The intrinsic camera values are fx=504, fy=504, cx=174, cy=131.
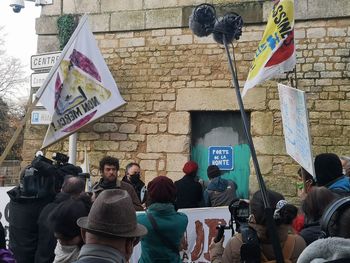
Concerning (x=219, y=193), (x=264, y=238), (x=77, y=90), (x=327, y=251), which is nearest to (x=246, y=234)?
(x=264, y=238)

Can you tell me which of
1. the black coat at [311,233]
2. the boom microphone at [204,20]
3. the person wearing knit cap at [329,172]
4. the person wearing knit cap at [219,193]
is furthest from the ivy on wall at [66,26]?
the black coat at [311,233]

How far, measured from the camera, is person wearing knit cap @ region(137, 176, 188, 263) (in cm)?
365

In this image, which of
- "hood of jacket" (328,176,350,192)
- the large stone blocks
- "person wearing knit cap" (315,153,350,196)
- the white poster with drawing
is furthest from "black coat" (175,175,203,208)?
"hood of jacket" (328,176,350,192)

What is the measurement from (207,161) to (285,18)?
4614mm

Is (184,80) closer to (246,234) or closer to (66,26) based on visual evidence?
(66,26)

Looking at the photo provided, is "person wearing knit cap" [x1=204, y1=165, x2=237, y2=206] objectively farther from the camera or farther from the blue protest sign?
the camera

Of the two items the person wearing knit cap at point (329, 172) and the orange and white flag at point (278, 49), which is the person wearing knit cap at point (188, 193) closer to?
the orange and white flag at point (278, 49)

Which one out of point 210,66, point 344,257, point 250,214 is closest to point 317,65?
point 210,66

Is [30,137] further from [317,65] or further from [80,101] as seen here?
[317,65]

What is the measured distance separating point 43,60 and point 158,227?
217 inches

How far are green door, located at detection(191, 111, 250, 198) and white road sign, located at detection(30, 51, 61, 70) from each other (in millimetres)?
2596

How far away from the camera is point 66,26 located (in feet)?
32.1

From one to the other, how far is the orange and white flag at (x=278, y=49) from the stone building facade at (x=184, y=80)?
383cm

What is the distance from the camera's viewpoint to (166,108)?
910 cm
